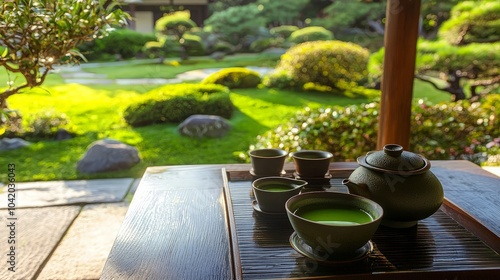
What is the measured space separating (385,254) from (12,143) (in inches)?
194

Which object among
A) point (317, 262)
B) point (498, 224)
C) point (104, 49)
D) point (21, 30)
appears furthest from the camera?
point (104, 49)

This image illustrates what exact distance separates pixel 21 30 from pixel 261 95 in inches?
248

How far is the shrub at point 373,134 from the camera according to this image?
12.4 ft

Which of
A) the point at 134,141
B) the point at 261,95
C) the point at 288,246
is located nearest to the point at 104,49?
the point at 261,95

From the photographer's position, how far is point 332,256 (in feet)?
3.51

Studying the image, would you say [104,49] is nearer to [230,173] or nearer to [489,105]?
[489,105]

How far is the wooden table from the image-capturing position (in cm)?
107

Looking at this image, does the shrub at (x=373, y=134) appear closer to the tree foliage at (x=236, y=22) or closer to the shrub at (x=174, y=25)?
the shrub at (x=174, y=25)

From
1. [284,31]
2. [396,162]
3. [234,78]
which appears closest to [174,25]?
[284,31]

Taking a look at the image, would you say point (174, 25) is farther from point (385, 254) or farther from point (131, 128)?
point (385, 254)

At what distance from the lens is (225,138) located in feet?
18.0

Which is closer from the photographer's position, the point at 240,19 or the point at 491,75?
the point at 491,75

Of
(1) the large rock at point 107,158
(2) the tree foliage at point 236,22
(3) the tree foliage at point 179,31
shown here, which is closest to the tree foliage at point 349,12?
(2) the tree foliage at point 236,22

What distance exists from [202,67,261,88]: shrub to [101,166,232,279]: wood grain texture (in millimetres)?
6486
